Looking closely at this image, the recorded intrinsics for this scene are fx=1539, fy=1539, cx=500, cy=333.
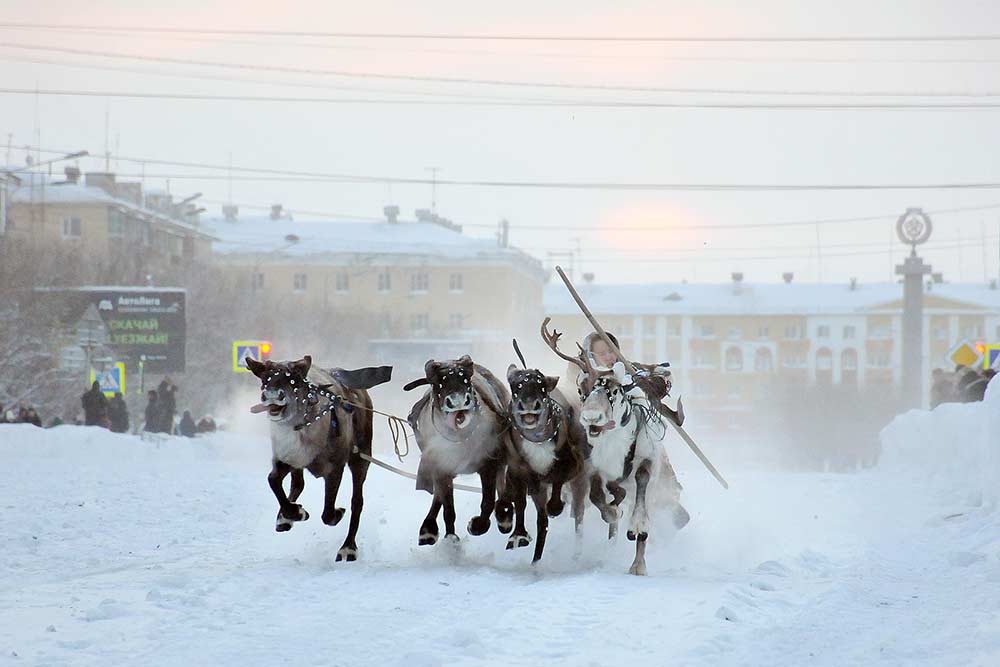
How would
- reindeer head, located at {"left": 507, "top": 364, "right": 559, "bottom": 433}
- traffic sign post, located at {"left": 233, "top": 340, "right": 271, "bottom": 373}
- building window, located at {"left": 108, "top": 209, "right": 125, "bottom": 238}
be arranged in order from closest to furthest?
reindeer head, located at {"left": 507, "top": 364, "right": 559, "bottom": 433} → traffic sign post, located at {"left": 233, "top": 340, "right": 271, "bottom": 373} → building window, located at {"left": 108, "top": 209, "right": 125, "bottom": 238}

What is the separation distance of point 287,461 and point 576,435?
236 centimetres

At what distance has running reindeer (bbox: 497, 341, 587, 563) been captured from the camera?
11711 mm

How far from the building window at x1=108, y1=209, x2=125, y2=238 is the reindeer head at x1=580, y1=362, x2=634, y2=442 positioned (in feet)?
205

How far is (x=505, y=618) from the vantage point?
30.2 feet

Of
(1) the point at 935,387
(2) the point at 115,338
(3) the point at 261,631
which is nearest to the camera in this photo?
(3) the point at 261,631

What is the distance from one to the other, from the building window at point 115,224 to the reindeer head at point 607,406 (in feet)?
205

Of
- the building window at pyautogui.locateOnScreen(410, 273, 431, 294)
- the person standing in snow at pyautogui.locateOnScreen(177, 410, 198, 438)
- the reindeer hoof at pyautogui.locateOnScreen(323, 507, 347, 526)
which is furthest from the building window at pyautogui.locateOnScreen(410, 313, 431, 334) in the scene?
the reindeer hoof at pyautogui.locateOnScreen(323, 507, 347, 526)

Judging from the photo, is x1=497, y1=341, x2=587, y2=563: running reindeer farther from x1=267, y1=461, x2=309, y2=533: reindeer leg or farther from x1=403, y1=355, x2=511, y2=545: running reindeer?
x1=267, y1=461, x2=309, y2=533: reindeer leg

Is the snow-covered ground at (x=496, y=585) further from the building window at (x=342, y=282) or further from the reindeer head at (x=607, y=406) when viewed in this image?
the building window at (x=342, y=282)

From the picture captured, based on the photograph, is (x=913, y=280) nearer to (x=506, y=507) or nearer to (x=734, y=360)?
(x=506, y=507)

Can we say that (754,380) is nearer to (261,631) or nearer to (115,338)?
(115,338)

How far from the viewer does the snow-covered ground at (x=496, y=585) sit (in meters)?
8.40

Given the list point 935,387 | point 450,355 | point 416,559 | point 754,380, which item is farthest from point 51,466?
point 754,380

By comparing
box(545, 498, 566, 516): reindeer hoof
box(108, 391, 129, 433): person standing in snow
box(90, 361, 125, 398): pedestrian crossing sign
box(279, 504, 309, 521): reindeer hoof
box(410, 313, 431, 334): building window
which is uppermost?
box(410, 313, 431, 334): building window
